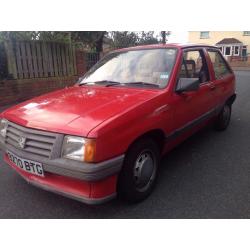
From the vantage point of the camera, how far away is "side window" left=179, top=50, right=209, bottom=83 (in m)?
3.59

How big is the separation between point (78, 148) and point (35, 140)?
49 cm

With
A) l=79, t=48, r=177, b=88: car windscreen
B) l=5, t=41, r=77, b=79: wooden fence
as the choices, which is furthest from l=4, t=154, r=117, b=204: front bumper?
l=5, t=41, r=77, b=79: wooden fence

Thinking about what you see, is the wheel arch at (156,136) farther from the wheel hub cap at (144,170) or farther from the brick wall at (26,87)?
the brick wall at (26,87)

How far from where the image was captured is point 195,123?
386 centimetres

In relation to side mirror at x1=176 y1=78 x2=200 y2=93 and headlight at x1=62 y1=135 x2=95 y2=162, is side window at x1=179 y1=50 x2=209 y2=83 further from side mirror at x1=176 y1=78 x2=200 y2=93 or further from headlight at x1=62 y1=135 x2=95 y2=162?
headlight at x1=62 y1=135 x2=95 y2=162

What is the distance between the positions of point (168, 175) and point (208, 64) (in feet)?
6.49

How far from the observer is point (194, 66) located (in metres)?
3.97

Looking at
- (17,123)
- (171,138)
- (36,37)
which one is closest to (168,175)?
(171,138)

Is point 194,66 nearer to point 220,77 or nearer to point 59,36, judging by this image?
point 220,77

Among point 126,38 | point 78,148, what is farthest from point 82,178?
point 126,38

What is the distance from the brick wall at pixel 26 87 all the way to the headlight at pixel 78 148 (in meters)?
5.78

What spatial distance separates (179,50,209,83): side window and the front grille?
1.89 meters

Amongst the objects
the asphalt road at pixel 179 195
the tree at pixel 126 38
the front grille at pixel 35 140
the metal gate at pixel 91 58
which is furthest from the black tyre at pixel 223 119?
the tree at pixel 126 38

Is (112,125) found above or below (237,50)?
above
